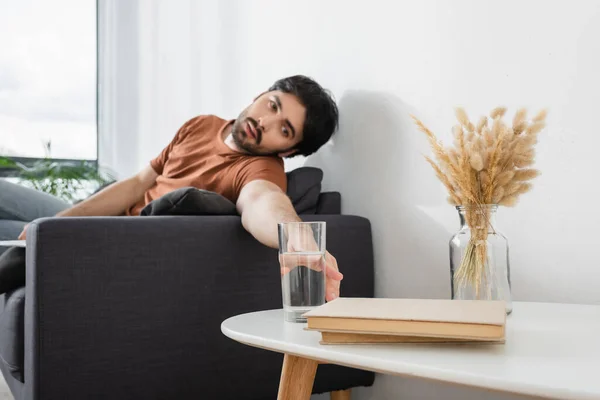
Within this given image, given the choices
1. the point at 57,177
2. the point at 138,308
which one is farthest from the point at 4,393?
the point at 57,177

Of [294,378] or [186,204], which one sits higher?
[186,204]

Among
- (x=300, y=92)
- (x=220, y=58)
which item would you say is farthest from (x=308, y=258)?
(x=220, y=58)

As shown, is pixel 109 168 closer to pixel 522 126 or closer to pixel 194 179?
pixel 194 179

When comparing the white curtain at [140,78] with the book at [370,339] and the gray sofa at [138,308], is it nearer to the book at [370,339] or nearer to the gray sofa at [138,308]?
the gray sofa at [138,308]

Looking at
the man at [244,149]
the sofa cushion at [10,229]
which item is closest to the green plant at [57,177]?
the sofa cushion at [10,229]

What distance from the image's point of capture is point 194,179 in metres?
2.02

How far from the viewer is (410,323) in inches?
30.1

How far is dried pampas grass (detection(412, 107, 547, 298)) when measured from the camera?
1.10 m

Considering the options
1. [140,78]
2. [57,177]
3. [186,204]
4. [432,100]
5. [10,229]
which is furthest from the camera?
[57,177]

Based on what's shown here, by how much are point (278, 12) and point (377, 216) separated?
2.96ft

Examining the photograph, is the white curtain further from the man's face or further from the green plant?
the man's face

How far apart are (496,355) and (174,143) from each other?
172 centimetres

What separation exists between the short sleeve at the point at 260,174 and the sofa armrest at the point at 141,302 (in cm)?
28

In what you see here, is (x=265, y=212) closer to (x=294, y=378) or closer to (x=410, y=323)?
(x=294, y=378)
